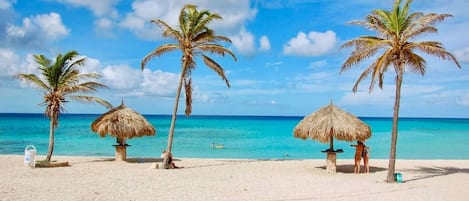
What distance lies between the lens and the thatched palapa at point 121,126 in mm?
15273

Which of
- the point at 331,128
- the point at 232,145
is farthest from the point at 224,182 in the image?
the point at 232,145

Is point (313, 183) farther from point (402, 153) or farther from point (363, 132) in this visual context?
point (402, 153)

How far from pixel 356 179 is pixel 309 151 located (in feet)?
51.1

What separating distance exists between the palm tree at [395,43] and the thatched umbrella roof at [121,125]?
7.63 m

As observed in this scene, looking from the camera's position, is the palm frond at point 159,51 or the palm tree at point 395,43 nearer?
the palm tree at point 395,43

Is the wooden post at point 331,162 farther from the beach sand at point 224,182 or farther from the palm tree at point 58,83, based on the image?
the palm tree at point 58,83

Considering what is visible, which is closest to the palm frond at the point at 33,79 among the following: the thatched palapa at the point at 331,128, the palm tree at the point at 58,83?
the palm tree at the point at 58,83

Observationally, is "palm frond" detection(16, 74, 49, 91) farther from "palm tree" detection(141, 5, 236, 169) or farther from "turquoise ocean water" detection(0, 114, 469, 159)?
"turquoise ocean water" detection(0, 114, 469, 159)

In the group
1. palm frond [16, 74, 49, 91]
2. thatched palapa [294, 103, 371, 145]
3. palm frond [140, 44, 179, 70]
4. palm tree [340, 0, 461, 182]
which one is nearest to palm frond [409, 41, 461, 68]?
palm tree [340, 0, 461, 182]

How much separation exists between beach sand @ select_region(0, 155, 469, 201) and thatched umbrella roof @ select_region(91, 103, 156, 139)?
104cm

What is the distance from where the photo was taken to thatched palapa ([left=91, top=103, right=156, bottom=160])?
15.3 metres

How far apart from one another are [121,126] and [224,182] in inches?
215

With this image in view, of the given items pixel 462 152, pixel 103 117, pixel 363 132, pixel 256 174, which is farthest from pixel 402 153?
pixel 103 117

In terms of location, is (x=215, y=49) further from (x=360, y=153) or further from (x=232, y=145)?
(x=232, y=145)
